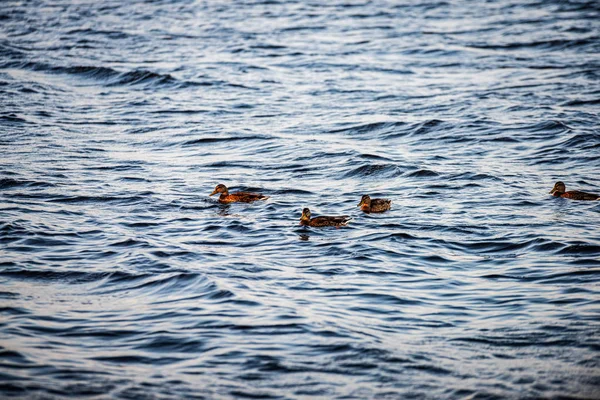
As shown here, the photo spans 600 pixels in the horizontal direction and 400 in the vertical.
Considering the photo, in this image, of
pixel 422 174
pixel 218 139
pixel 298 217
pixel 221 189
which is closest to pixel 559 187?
pixel 422 174

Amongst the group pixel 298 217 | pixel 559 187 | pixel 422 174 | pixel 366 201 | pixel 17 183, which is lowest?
pixel 422 174

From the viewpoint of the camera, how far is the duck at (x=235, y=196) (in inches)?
567

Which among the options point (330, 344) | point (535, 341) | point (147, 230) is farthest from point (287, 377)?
point (147, 230)

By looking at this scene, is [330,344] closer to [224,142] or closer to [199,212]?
[199,212]

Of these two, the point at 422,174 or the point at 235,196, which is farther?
the point at 422,174

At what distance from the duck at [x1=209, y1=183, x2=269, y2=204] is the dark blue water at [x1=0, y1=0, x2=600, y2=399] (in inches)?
7.2

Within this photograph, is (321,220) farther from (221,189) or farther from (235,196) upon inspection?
(221,189)

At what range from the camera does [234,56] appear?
28.0m

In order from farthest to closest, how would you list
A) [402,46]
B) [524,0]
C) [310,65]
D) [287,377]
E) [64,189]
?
[524,0]
[402,46]
[310,65]
[64,189]
[287,377]

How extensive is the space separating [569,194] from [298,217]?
4425 millimetres

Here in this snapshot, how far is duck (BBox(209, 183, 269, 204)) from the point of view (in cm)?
1441

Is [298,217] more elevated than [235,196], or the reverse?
[235,196]

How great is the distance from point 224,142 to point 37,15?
62.6 feet

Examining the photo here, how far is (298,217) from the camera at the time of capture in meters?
13.8
